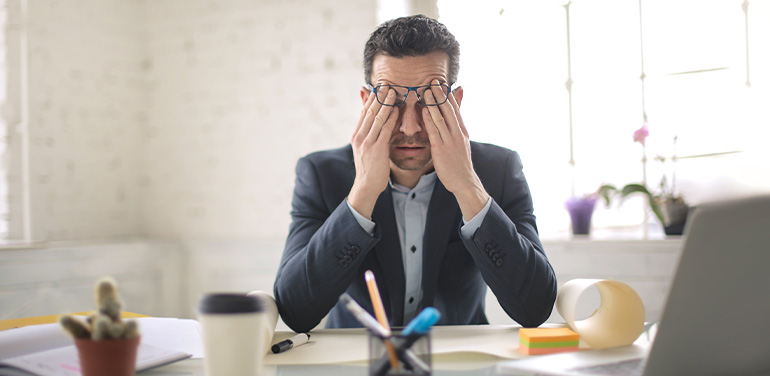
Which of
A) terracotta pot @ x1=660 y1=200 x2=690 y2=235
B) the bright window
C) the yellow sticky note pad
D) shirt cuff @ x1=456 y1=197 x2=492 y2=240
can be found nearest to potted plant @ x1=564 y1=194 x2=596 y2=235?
the bright window

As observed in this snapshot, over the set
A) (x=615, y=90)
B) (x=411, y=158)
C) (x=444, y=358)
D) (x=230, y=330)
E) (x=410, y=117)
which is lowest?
(x=444, y=358)

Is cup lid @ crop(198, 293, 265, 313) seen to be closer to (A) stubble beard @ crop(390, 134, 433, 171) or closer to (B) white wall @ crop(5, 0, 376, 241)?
(A) stubble beard @ crop(390, 134, 433, 171)

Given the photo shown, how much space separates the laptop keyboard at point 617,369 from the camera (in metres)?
0.80

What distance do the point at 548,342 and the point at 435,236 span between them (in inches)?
23.6

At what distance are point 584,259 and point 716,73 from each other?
3.17ft

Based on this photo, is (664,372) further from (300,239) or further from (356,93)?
(356,93)

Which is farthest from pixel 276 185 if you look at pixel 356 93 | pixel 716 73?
pixel 716 73

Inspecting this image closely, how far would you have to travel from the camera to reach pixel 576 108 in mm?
2734

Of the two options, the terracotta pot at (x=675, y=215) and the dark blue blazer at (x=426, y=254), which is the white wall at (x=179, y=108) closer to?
the dark blue blazer at (x=426, y=254)

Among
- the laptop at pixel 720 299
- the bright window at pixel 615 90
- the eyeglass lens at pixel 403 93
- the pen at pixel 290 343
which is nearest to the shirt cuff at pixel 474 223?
the eyeglass lens at pixel 403 93

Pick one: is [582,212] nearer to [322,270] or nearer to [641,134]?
[641,134]

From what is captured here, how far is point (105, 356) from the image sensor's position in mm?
681

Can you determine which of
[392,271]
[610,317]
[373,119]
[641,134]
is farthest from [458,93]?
[641,134]

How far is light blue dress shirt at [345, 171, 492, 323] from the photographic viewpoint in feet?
5.10
